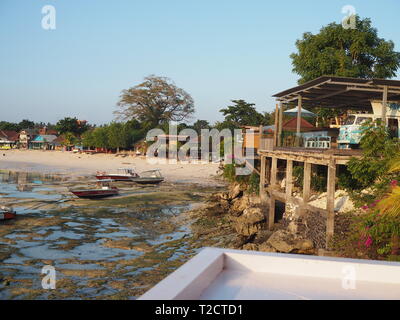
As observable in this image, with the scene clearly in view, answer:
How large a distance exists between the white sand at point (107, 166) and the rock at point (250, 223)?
2149 centimetres

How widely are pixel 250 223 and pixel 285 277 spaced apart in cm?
1476

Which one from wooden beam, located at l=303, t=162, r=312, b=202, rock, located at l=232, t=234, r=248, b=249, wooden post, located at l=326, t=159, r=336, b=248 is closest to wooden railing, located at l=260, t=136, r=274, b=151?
rock, located at l=232, t=234, r=248, b=249

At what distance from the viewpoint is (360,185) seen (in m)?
15.7

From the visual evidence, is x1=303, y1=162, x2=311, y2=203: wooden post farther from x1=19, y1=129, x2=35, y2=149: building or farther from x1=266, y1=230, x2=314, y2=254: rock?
x1=19, y1=129, x2=35, y2=149: building

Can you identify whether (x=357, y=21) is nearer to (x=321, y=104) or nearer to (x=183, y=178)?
(x=321, y=104)

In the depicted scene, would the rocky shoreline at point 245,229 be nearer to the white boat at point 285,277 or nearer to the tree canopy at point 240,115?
the white boat at point 285,277

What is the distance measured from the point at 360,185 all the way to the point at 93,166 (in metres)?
43.8

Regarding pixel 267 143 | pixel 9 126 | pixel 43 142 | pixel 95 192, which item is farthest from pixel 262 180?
pixel 9 126

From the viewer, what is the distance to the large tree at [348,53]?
28.7 metres

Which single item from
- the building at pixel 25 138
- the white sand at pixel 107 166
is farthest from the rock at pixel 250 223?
the building at pixel 25 138

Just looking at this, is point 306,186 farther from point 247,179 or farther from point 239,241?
point 247,179

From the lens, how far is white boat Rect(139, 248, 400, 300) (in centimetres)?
341

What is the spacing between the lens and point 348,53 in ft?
98.7

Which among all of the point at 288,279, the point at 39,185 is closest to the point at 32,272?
the point at 288,279
